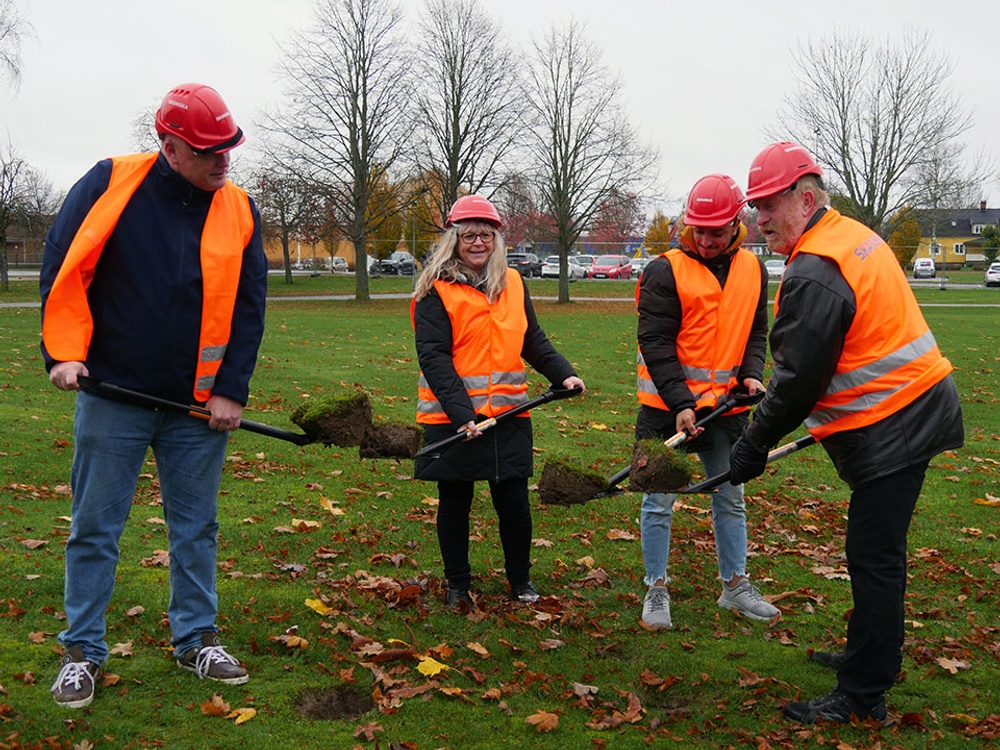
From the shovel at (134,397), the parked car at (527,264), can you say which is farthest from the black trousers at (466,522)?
the parked car at (527,264)

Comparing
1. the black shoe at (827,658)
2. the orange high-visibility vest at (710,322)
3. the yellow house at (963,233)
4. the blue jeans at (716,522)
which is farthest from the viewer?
the yellow house at (963,233)

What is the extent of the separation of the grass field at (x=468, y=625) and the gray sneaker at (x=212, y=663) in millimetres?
65

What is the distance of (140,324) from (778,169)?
2.81m

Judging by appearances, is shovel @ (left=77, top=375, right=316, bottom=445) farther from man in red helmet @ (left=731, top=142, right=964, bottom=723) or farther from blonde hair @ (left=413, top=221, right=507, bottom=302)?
man in red helmet @ (left=731, top=142, right=964, bottom=723)

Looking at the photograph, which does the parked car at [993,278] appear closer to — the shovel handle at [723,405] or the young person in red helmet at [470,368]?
the shovel handle at [723,405]

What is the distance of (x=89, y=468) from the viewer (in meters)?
4.06

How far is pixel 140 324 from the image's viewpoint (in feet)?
13.5

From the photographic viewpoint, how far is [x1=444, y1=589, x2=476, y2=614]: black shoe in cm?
530

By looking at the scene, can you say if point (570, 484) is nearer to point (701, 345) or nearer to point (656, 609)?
point (656, 609)

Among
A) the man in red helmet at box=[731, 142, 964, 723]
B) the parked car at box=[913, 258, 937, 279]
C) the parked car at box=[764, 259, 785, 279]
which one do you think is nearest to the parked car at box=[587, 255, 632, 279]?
the parked car at box=[764, 259, 785, 279]

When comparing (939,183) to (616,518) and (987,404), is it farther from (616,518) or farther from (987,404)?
(616,518)

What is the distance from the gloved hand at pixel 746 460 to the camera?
4.30 m

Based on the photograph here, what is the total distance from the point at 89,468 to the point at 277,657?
4.37 feet

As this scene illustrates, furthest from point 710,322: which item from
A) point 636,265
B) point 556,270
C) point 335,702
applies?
point 636,265
